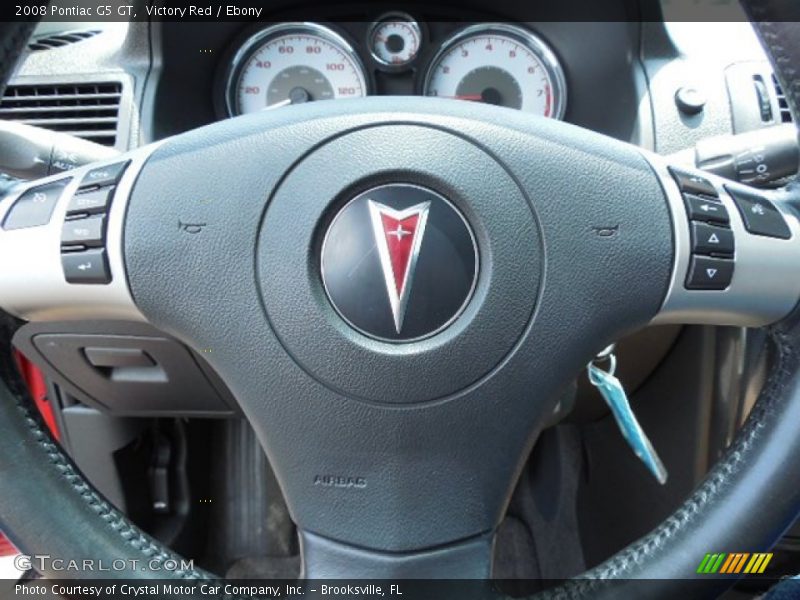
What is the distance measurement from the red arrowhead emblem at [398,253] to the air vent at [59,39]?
3.81 feet

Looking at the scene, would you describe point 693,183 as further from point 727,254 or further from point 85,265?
point 85,265

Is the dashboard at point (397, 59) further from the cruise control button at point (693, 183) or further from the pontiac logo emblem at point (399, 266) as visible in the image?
the pontiac logo emblem at point (399, 266)

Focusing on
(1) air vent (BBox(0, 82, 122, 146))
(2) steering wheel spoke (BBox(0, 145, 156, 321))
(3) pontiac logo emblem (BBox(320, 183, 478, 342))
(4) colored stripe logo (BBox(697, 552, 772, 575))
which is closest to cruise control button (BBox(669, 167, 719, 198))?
(3) pontiac logo emblem (BBox(320, 183, 478, 342))

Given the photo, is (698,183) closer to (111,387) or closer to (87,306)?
(87,306)

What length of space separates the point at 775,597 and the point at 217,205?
77 cm

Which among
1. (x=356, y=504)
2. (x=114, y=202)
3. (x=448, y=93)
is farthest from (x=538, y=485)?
(x=114, y=202)

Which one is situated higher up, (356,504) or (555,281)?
(555,281)

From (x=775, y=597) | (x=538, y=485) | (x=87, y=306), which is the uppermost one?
(x=87, y=306)

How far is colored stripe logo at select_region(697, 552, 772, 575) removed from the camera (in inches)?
30.0

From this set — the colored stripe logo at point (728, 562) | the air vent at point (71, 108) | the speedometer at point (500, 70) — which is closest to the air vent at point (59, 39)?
the air vent at point (71, 108)

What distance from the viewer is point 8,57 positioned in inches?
31.3

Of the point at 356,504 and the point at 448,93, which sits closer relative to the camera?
the point at 356,504

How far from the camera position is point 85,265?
778 millimetres

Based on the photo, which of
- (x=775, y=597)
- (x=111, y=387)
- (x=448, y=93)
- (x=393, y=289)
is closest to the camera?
(x=393, y=289)
